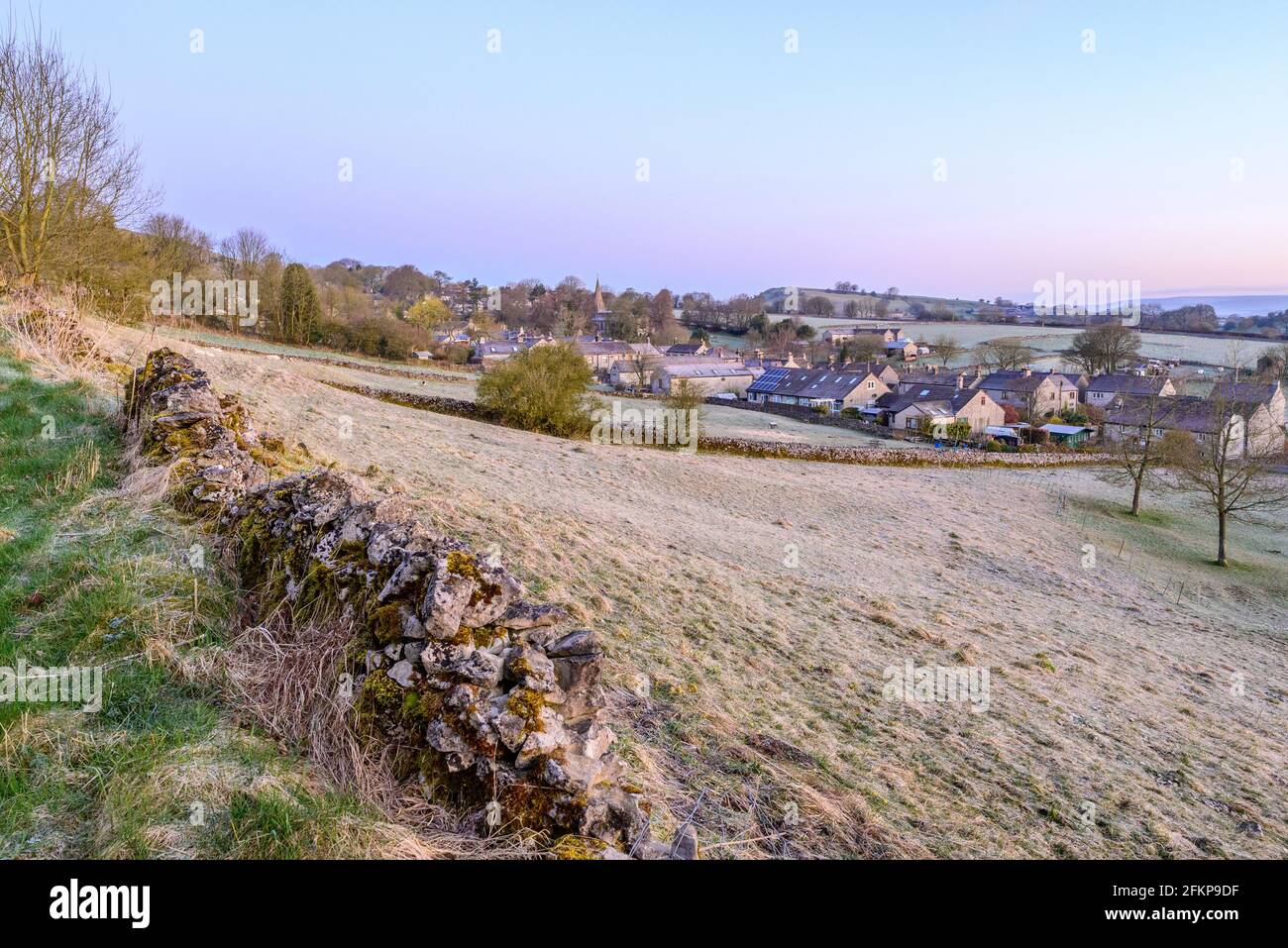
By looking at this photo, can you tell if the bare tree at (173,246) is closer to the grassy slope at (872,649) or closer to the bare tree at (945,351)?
the grassy slope at (872,649)

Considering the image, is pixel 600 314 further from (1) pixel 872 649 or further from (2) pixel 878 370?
(1) pixel 872 649

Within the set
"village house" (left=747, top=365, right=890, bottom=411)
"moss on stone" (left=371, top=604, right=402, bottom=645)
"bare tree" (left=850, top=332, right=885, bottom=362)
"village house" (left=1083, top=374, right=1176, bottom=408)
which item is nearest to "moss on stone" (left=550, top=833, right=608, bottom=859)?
"moss on stone" (left=371, top=604, right=402, bottom=645)

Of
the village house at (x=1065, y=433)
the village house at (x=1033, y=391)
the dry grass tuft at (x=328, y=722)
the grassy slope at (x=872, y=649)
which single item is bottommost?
the grassy slope at (x=872, y=649)

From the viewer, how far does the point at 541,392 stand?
3247 cm

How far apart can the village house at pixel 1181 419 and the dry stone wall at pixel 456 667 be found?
3176cm

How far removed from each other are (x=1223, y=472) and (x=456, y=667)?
32.5 metres

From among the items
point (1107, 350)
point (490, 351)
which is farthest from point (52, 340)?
point (1107, 350)

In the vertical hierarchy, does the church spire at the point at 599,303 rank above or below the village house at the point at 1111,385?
above

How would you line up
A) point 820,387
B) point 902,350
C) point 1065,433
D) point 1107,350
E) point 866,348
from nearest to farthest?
point 1065,433 < point 820,387 < point 1107,350 < point 866,348 < point 902,350

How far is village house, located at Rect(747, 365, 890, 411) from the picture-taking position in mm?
70688

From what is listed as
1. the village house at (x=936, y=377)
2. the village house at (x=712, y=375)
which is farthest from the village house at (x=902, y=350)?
the village house at (x=712, y=375)

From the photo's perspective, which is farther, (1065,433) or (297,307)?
(1065,433)

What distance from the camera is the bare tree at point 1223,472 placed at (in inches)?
1022

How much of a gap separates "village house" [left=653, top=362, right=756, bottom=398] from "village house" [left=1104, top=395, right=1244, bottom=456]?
37.7m
